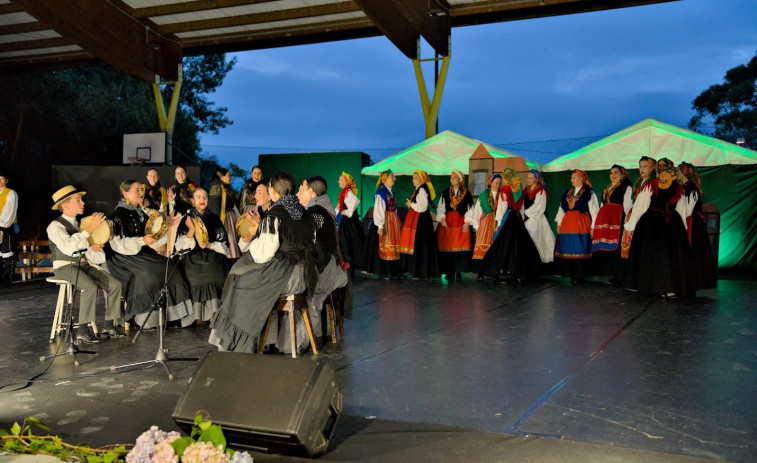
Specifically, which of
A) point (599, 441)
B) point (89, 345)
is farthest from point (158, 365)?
point (599, 441)

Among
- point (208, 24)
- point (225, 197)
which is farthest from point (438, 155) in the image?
point (208, 24)

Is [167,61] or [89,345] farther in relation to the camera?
[167,61]

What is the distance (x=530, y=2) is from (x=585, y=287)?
4555 millimetres

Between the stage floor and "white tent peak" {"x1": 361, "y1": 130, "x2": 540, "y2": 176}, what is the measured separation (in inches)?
191

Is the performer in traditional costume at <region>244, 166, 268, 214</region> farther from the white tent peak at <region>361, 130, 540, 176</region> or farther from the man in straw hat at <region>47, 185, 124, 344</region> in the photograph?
the man in straw hat at <region>47, 185, 124, 344</region>

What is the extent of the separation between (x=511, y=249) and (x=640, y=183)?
5.74ft

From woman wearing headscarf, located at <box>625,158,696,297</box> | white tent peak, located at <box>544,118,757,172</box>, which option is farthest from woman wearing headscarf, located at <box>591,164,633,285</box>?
white tent peak, located at <box>544,118,757,172</box>

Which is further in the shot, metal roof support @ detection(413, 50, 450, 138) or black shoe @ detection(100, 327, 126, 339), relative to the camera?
metal roof support @ detection(413, 50, 450, 138)

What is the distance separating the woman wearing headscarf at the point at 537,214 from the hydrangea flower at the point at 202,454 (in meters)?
6.91

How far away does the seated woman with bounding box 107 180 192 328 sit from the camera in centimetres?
505

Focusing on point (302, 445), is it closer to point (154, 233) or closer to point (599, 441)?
point (599, 441)

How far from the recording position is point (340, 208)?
8.92 m

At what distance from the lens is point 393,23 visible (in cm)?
992

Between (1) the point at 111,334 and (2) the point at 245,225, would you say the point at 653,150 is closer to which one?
(2) the point at 245,225
